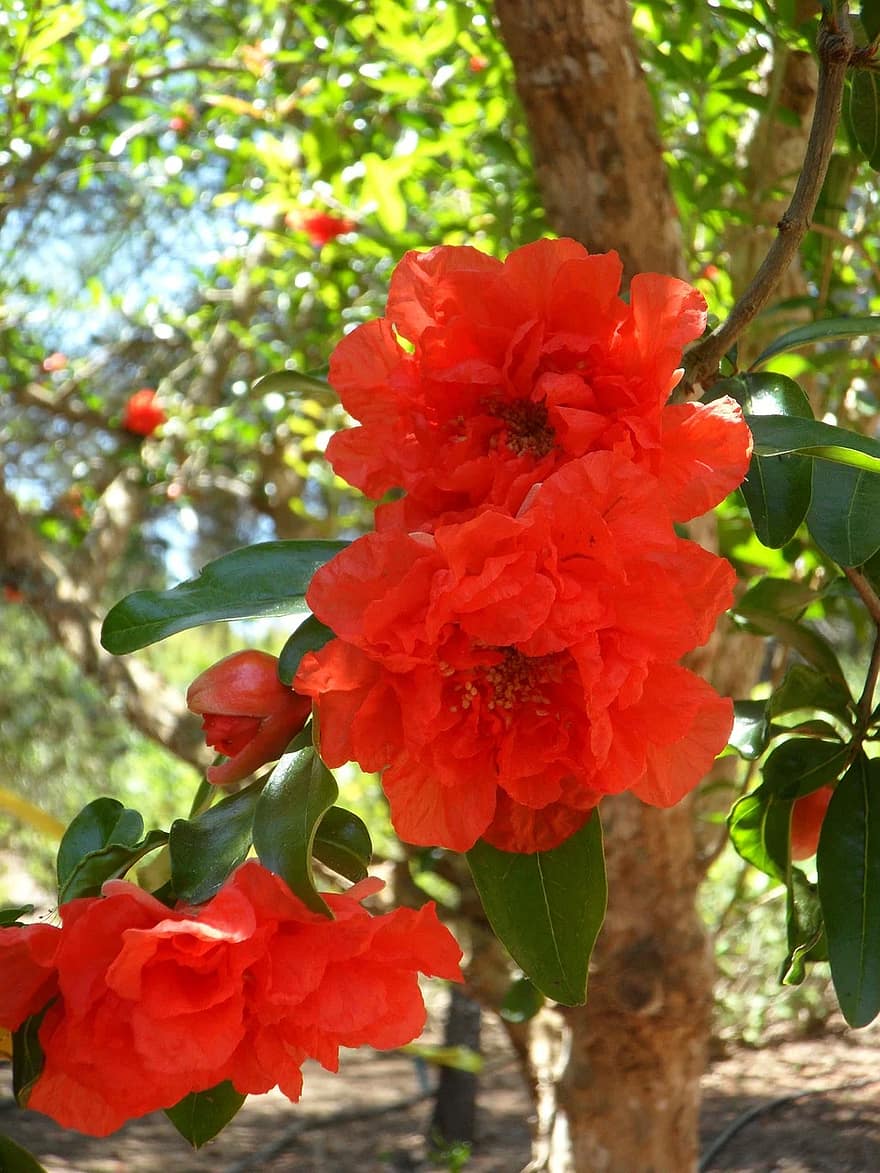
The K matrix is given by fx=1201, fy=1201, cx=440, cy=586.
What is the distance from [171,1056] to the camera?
0.55 m

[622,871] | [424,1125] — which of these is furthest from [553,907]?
[424,1125]

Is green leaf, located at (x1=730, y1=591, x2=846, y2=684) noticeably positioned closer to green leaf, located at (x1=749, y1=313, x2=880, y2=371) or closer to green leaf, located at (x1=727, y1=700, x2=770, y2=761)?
green leaf, located at (x1=727, y1=700, x2=770, y2=761)

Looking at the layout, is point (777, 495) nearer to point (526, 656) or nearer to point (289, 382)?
point (526, 656)

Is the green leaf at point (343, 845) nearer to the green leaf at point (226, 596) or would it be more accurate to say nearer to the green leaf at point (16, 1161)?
the green leaf at point (226, 596)

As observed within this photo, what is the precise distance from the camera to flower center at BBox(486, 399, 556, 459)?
65cm

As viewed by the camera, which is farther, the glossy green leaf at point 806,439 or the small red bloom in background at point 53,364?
the small red bloom in background at point 53,364

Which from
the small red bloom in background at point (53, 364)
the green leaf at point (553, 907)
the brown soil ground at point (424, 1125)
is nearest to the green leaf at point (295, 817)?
the green leaf at point (553, 907)

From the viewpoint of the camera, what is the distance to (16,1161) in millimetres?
714

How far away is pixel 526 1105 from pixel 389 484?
12.2ft

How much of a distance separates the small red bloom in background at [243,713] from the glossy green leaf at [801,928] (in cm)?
38

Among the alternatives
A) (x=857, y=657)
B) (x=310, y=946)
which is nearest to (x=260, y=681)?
(x=310, y=946)

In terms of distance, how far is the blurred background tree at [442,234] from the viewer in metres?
1.37

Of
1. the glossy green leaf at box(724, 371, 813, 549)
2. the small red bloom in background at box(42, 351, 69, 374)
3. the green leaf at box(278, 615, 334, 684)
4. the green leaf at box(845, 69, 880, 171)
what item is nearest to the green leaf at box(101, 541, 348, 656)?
the green leaf at box(278, 615, 334, 684)

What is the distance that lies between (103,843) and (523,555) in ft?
1.18
